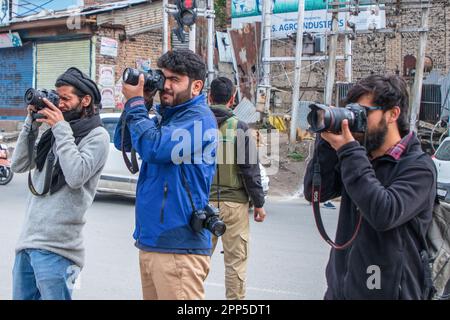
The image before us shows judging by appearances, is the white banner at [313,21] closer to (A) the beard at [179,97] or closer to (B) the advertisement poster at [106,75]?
(B) the advertisement poster at [106,75]

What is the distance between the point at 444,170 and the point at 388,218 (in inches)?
291

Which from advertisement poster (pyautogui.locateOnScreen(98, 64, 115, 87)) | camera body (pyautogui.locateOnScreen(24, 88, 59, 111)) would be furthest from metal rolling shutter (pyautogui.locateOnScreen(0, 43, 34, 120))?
camera body (pyautogui.locateOnScreen(24, 88, 59, 111))

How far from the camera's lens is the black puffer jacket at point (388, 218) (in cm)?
229

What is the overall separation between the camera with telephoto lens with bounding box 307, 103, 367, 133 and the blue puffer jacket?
2.43 ft

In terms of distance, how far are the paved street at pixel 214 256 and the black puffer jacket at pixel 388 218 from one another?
3.09 m

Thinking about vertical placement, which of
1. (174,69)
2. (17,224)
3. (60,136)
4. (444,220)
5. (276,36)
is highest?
(276,36)

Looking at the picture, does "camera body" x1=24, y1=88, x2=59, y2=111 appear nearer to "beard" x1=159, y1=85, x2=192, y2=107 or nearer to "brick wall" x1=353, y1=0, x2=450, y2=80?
"beard" x1=159, y1=85, x2=192, y2=107

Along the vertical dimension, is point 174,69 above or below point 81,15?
below

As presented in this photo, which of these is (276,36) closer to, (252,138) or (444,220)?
(252,138)

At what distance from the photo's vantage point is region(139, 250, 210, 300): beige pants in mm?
2953

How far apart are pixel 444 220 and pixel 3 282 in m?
4.33

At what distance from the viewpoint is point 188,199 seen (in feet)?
9.77

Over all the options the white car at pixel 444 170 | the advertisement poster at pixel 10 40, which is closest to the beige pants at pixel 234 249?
the white car at pixel 444 170
